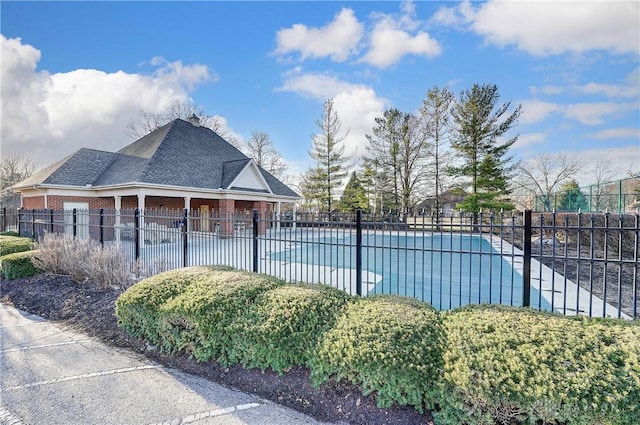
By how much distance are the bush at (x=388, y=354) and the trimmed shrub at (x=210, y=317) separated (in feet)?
3.58

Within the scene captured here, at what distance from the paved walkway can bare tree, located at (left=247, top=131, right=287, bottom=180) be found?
1513 inches

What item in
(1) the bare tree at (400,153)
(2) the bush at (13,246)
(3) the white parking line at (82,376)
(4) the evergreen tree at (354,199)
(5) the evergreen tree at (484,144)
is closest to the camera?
(3) the white parking line at (82,376)

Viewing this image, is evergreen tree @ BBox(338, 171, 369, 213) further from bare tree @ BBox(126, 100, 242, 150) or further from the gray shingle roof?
bare tree @ BBox(126, 100, 242, 150)

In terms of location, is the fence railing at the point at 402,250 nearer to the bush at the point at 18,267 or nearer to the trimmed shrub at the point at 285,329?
the bush at the point at 18,267

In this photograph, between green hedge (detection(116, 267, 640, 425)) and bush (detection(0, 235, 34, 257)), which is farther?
bush (detection(0, 235, 34, 257))

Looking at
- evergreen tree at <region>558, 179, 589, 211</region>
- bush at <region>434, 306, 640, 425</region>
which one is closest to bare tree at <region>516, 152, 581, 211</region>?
evergreen tree at <region>558, 179, 589, 211</region>

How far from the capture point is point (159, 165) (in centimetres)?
1680

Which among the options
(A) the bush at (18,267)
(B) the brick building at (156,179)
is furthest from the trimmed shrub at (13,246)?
(B) the brick building at (156,179)

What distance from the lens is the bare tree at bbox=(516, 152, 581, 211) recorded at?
30641 mm

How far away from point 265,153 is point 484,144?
27.0 metres

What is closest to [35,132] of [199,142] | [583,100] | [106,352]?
[199,142]

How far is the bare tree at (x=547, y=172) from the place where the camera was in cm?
3064

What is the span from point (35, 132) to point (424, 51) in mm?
20822

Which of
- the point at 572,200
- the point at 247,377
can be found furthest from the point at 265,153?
the point at 247,377
